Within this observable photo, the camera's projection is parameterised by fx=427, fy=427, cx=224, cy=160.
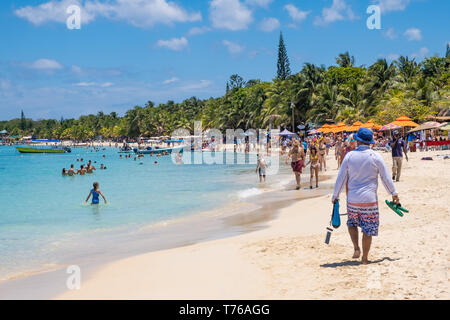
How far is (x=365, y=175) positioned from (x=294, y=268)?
1564 millimetres

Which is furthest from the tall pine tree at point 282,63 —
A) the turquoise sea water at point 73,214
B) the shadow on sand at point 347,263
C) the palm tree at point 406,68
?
the shadow on sand at point 347,263

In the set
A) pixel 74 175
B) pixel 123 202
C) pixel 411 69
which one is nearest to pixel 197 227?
pixel 123 202

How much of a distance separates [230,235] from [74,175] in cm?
2929

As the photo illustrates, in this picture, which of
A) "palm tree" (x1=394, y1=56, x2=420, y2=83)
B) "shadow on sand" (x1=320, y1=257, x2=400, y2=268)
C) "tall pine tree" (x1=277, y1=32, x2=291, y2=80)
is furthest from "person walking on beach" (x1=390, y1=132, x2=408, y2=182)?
"tall pine tree" (x1=277, y1=32, x2=291, y2=80)

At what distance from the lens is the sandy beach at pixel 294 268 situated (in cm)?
472

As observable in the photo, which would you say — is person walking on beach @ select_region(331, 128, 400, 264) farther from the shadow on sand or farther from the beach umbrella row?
the beach umbrella row

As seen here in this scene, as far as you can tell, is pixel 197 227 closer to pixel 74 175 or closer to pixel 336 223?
pixel 336 223

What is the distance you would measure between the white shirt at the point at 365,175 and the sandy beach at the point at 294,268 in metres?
0.93

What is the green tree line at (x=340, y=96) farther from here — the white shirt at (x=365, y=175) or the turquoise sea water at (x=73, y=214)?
the white shirt at (x=365, y=175)

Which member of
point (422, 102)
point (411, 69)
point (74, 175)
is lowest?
point (74, 175)

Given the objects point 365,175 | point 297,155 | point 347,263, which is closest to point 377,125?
point 297,155

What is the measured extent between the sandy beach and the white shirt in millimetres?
926

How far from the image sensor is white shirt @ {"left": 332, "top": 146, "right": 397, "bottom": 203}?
506cm

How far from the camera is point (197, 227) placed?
10.8 metres
